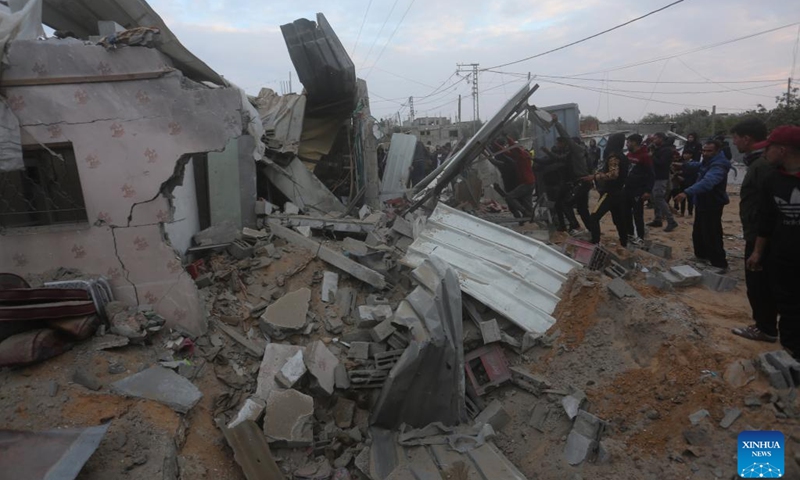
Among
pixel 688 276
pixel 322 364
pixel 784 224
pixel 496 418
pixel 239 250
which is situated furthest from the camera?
pixel 239 250

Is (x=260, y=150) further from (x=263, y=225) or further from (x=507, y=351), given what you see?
(x=507, y=351)

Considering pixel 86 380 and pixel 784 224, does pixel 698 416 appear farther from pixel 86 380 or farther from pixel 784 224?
pixel 86 380

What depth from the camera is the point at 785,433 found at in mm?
2973

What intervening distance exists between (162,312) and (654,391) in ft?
14.3

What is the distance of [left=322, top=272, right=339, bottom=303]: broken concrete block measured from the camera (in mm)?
5162

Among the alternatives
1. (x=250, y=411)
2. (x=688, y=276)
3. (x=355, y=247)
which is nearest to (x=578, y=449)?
(x=250, y=411)

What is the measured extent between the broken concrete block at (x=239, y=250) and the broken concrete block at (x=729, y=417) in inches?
196

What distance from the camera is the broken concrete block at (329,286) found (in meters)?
5.16

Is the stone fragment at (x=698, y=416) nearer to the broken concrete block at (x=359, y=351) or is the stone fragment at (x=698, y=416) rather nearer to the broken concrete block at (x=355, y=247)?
the broken concrete block at (x=359, y=351)

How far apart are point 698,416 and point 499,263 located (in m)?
2.44

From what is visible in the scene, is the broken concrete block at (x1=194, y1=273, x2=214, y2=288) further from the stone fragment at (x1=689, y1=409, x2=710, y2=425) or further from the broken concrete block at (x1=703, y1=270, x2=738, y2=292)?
the broken concrete block at (x1=703, y1=270, x2=738, y2=292)

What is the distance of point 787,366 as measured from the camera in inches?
127

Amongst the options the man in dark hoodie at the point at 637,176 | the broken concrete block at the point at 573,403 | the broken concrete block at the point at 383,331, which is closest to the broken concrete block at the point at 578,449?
the broken concrete block at the point at 573,403

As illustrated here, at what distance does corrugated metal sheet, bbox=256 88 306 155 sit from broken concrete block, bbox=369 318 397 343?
209 inches
